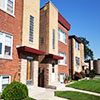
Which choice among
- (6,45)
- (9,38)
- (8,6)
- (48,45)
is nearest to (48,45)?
(48,45)

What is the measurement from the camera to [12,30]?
10.5m

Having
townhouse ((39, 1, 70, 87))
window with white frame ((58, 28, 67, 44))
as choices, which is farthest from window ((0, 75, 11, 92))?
window with white frame ((58, 28, 67, 44))

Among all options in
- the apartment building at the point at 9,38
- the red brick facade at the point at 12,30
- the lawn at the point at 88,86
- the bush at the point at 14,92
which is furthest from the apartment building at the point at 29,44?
the lawn at the point at 88,86

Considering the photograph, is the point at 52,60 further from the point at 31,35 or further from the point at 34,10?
the point at 34,10

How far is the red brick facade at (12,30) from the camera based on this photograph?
31.2ft

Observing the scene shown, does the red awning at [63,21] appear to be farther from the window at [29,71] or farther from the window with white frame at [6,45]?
the window with white frame at [6,45]

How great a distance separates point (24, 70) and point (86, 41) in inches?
2694

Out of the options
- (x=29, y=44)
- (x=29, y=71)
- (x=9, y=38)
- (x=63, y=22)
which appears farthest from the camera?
(x=63, y=22)

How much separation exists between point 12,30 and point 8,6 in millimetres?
1953

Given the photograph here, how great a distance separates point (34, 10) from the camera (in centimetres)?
1338

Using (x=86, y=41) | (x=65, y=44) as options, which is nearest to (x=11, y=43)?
(x=65, y=44)

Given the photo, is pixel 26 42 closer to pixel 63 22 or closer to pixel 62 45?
pixel 62 45

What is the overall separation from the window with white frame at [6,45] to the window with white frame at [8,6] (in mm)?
1989

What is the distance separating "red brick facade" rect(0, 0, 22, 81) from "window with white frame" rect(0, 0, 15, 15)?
Answer: 1.14 feet
